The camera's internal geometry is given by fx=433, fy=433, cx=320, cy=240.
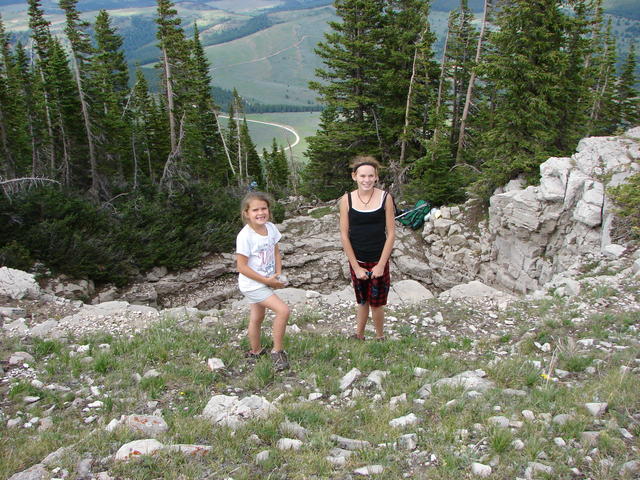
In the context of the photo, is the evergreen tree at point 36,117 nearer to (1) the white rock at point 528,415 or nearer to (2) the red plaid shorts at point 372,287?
(2) the red plaid shorts at point 372,287

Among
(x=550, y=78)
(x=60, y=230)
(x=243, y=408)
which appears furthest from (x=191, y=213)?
(x=243, y=408)

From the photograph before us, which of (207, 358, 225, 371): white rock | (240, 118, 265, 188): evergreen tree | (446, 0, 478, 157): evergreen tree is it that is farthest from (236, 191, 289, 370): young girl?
(240, 118, 265, 188): evergreen tree

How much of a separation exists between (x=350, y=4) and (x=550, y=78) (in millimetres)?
12621

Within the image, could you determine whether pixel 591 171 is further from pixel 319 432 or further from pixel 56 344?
pixel 56 344

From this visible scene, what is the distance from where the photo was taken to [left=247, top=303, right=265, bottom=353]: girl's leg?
5.51 metres

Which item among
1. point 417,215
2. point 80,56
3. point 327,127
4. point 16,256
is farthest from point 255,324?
point 80,56

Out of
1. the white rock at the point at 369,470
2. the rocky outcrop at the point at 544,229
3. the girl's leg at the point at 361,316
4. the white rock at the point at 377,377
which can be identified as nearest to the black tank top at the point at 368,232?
the girl's leg at the point at 361,316

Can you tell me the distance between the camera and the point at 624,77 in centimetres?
3481

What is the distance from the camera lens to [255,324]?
5648 mm

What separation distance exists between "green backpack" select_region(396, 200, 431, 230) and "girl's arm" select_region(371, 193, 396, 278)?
1457cm

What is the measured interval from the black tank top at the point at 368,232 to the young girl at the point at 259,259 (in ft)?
3.24

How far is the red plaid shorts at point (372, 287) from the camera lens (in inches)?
226

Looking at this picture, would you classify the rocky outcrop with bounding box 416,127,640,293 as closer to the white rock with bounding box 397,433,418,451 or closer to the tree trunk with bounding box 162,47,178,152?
the white rock with bounding box 397,433,418,451

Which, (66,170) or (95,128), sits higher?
(95,128)
